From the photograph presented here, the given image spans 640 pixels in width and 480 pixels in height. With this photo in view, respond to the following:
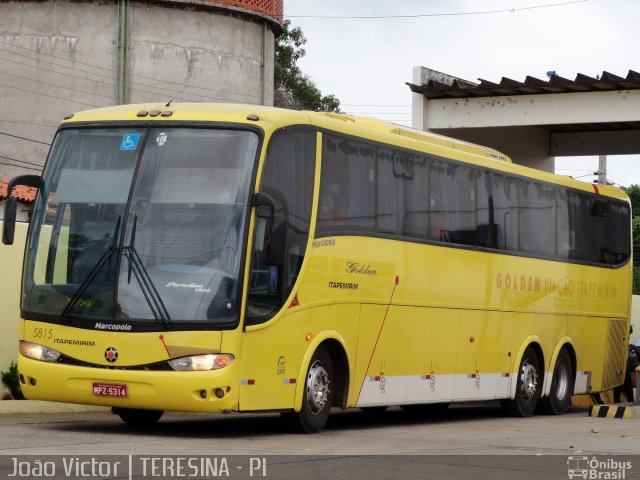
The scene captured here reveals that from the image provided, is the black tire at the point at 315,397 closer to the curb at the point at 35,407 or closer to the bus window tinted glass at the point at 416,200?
the bus window tinted glass at the point at 416,200

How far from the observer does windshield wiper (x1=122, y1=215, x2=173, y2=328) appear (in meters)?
13.9

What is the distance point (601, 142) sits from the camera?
93.9 ft

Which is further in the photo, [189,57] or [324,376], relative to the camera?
[189,57]

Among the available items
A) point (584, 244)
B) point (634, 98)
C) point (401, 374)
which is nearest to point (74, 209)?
point (401, 374)

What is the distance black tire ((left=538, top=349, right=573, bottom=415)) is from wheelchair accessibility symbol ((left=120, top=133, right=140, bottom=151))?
9.69m

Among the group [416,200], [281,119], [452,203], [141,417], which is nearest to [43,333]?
[141,417]

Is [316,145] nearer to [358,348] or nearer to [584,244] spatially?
[358,348]

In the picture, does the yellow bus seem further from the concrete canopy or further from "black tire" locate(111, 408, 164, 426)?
the concrete canopy

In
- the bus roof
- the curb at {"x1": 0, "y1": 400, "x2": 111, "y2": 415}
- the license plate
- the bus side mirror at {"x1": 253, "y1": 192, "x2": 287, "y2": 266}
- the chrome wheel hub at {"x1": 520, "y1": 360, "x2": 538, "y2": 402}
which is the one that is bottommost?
the curb at {"x1": 0, "y1": 400, "x2": 111, "y2": 415}

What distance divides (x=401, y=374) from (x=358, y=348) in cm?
131

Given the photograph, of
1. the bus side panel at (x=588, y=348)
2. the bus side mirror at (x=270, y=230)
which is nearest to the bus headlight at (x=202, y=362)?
the bus side mirror at (x=270, y=230)

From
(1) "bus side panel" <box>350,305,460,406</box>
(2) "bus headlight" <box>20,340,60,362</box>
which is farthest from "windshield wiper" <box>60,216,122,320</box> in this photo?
(1) "bus side panel" <box>350,305,460,406</box>

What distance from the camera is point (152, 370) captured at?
1391 cm

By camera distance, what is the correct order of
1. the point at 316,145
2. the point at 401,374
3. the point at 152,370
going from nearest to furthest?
the point at 152,370, the point at 316,145, the point at 401,374
